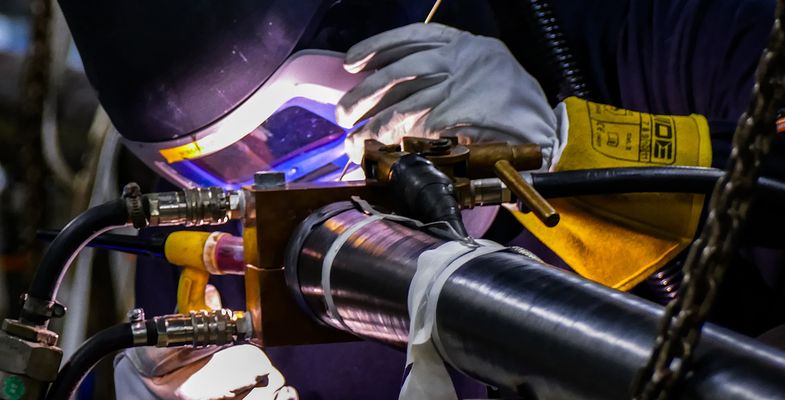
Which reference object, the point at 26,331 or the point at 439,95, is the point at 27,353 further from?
the point at 439,95

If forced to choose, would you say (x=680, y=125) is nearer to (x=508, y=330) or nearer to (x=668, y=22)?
(x=668, y=22)

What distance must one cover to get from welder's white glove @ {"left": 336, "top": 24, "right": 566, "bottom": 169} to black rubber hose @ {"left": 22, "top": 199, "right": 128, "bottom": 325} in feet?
1.27

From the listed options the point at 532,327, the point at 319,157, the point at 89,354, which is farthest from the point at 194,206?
the point at 532,327

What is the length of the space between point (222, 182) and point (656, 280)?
607 mm

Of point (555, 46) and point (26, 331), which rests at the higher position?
point (26, 331)

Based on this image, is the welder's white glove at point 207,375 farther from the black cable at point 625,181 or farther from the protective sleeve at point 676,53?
the protective sleeve at point 676,53

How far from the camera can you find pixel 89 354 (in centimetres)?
94

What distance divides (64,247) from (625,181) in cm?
57

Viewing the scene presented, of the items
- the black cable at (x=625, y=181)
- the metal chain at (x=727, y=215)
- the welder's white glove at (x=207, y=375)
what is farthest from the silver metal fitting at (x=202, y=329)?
the metal chain at (x=727, y=215)

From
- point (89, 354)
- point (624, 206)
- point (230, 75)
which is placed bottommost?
point (624, 206)

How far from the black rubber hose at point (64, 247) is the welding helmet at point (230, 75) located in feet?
1.01

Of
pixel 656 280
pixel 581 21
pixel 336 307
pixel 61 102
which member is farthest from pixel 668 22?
pixel 61 102

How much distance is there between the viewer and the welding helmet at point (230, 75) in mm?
1196

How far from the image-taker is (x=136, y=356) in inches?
50.6
